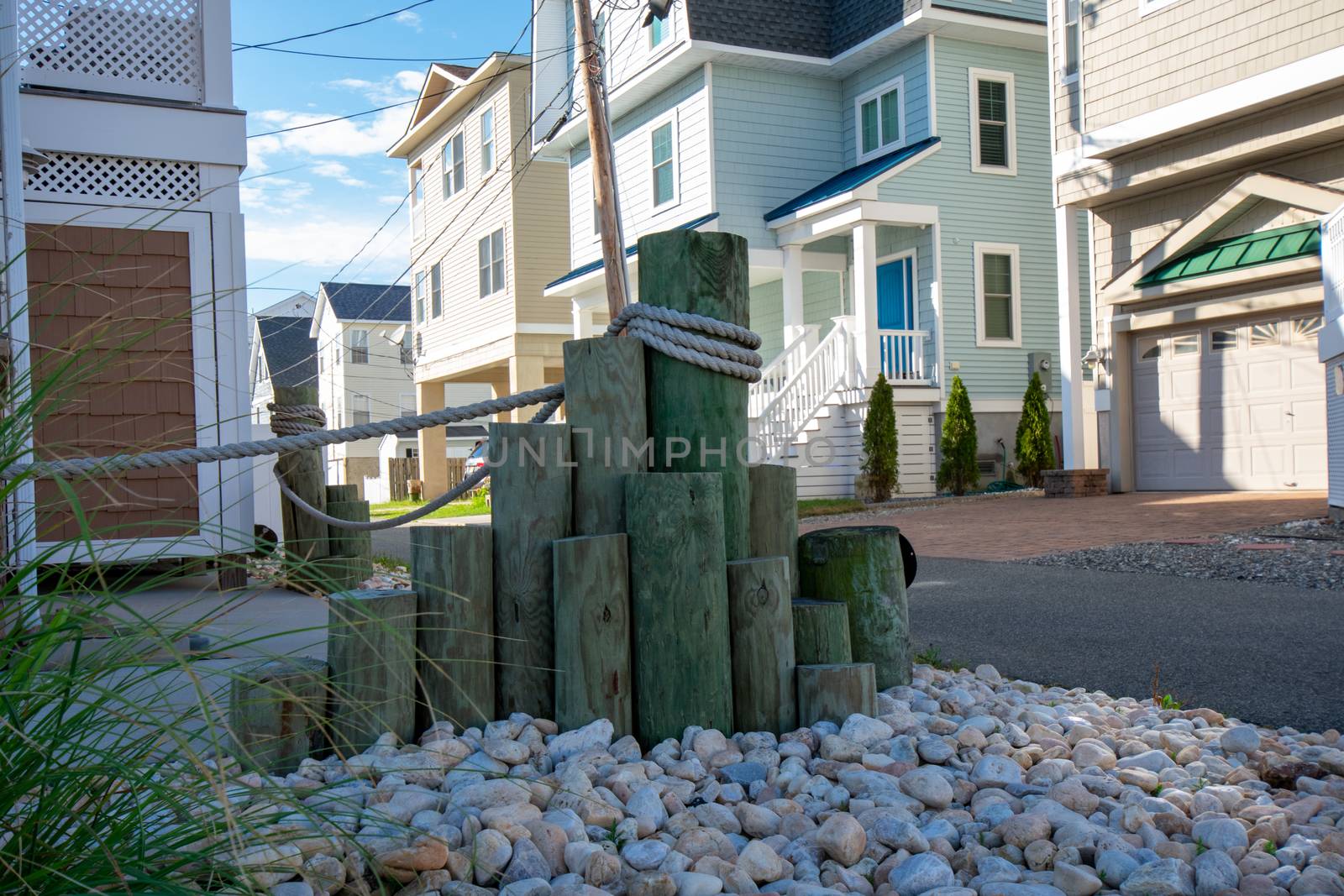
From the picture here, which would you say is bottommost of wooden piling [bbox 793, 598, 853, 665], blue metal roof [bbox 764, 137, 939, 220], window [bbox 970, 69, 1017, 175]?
wooden piling [bbox 793, 598, 853, 665]

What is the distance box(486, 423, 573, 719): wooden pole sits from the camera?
298 cm

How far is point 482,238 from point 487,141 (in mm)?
2134

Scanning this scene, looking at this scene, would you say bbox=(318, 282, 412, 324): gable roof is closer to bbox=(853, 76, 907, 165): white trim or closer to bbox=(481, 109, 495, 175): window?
bbox=(481, 109, 495, 175): window

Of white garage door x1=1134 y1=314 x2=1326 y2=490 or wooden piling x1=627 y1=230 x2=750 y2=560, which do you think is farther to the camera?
white garage door x1=1134 y1=314 x2=1326 y2=490

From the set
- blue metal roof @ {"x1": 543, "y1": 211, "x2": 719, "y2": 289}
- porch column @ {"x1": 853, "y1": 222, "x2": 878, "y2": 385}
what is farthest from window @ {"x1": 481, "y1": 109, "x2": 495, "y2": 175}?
porch column @ {"x1": 853, "y1": 222, "x2": 878, "y2": 385}

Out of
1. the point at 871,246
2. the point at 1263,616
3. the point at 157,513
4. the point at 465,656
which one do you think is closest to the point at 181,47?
the point at 157,513

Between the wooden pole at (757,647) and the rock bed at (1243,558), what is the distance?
14.2ft

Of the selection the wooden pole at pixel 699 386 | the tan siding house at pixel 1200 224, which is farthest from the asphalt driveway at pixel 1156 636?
the tan siding house at pixel 1200 224

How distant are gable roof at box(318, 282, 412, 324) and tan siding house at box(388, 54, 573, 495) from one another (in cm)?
1067

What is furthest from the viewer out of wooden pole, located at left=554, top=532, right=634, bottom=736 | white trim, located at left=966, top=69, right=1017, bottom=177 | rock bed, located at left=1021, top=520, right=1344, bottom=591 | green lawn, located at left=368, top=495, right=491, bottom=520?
green lawn, located at left=368, top=495, right=491, bottom=520

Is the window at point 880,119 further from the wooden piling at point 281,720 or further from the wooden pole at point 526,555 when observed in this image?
the wooden piling at point 281,720

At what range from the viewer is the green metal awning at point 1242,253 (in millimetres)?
11438

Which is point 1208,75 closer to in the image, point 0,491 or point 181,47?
point 181,47

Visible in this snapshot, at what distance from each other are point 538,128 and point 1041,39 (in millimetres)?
9994
